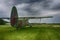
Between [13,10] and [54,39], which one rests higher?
[13,10]

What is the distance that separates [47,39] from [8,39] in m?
5.92

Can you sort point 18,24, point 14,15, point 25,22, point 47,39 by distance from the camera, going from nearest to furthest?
point 47,39, point 18,24, point 14,15, point 25,22

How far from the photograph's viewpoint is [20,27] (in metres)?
41.1

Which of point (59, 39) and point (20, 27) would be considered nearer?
Answer: point (59, 39)

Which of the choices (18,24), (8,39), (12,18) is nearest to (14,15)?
(12,18)

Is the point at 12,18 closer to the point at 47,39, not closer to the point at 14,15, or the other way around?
the point at 14,15

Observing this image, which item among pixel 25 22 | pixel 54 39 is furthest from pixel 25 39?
pixel 25 22

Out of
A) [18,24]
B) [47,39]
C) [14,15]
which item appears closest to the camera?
[47,39]

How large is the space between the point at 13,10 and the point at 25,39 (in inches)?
759

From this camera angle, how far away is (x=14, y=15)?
4275 cm

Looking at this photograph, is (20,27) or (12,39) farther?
(20,27)

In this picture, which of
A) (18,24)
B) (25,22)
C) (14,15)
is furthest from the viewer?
(25,22)

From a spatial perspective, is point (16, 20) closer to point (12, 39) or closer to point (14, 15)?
point (14, 15)

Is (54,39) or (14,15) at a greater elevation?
→ (14,15)
